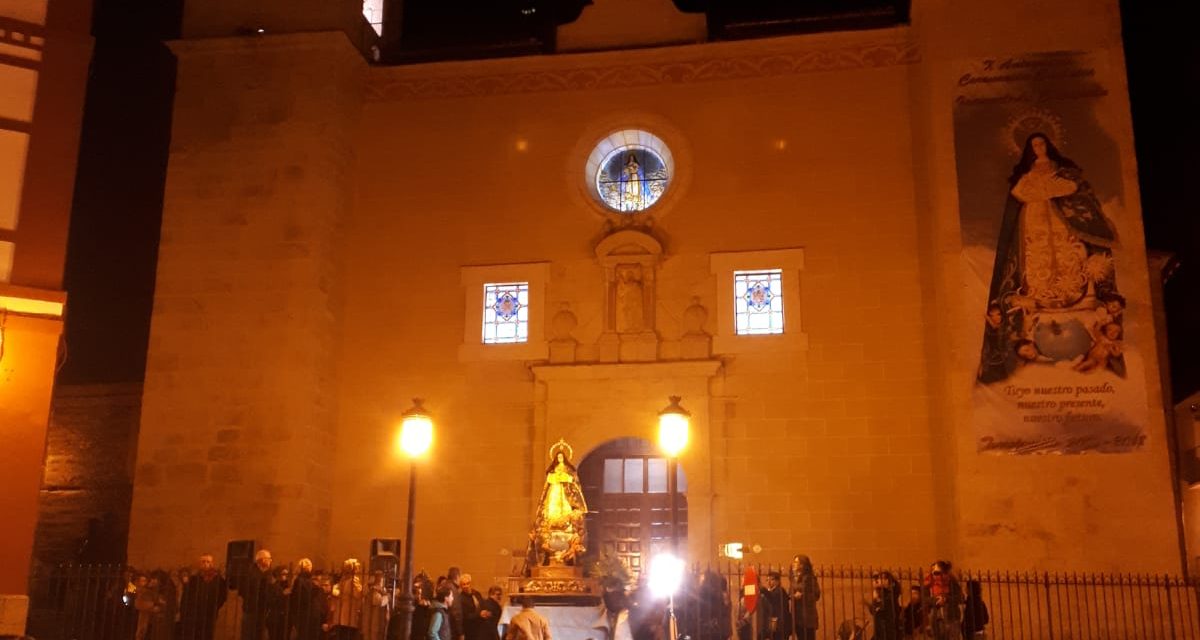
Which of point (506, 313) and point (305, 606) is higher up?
point (506, 313)

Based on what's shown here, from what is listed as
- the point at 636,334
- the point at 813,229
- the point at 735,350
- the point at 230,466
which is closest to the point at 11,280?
the point at 230,466

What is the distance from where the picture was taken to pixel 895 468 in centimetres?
1547

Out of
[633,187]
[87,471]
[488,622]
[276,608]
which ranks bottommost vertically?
[488,622]

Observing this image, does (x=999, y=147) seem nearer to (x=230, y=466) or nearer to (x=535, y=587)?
(x=535, y=587)

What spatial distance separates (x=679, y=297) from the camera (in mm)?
16578

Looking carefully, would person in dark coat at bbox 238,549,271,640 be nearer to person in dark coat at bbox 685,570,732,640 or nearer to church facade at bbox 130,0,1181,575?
church facade at bbox 130,0,1181,575

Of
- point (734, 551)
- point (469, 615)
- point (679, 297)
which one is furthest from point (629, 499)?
point (469, 615)

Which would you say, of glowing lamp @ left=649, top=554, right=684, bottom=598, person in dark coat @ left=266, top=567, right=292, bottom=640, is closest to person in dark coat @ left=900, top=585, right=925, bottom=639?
glowing lamp @ left=649, top=554, right=684, bottom=598

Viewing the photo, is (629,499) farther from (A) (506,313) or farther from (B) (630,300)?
(A) (506,313)

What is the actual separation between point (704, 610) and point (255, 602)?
4.78m

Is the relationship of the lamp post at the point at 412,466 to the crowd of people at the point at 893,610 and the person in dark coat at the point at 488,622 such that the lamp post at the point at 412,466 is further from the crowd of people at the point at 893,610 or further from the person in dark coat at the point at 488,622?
the crowd of people at the point at 893,610

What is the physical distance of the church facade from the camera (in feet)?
47.8

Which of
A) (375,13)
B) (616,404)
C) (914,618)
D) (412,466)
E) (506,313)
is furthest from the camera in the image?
(375,13)

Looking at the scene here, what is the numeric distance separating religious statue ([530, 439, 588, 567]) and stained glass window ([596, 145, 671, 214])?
6226 millimetres
